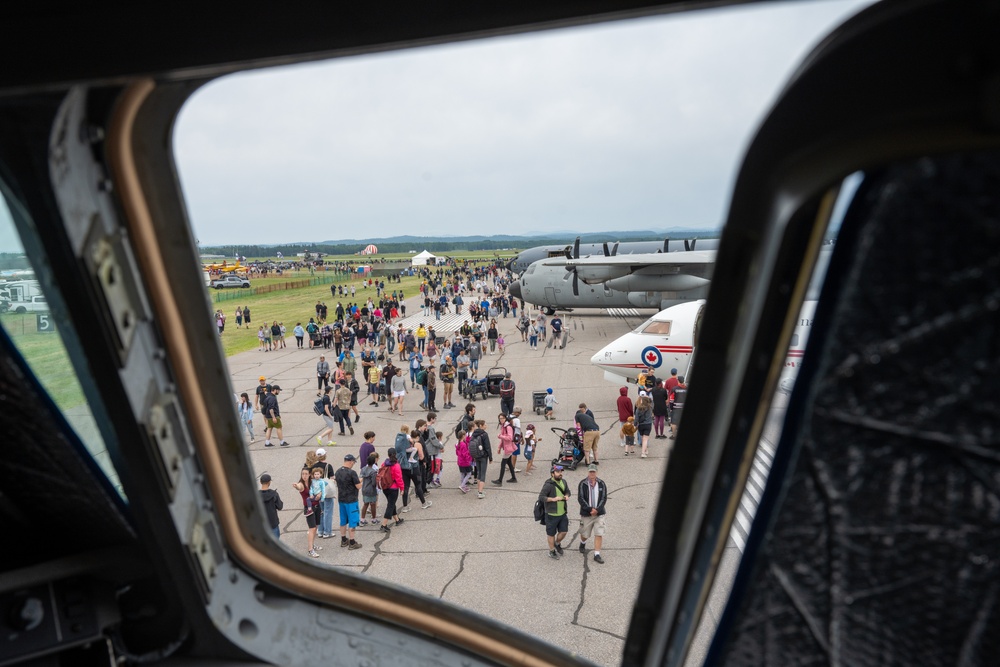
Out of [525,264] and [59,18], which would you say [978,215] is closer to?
[59,18]

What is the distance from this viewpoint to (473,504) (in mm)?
8531

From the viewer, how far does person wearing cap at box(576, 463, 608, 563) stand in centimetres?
680

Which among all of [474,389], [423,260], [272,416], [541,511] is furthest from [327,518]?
[423,260]

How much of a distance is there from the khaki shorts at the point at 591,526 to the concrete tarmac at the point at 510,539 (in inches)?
9.1

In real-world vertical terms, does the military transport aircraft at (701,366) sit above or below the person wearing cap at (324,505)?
above

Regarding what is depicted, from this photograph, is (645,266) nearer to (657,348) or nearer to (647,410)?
(657,348)

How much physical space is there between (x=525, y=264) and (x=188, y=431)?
29461 millimetres

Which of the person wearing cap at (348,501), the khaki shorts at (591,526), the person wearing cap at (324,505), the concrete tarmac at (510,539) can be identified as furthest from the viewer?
the person wearing cap at (324,505)

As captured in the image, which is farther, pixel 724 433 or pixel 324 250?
pixel 324 250

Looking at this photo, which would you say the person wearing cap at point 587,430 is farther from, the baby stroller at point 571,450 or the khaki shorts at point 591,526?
the khaki shorts at point 591,526

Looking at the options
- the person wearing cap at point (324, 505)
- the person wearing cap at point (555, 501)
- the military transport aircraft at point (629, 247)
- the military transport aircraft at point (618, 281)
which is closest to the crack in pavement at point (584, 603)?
the person wearing cap at point (555, 501)

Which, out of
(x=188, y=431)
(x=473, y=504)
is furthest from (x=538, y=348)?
(x=188, y=431)

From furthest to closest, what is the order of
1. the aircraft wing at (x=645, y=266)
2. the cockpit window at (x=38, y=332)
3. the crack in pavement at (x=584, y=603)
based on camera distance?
1. the aircraft wing at (x=645, y=266)
2. the crack in pavement at (x=584, y=603)
3. the cockpit window at (x=38, y=332)

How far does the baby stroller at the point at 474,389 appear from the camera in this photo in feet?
45.3
